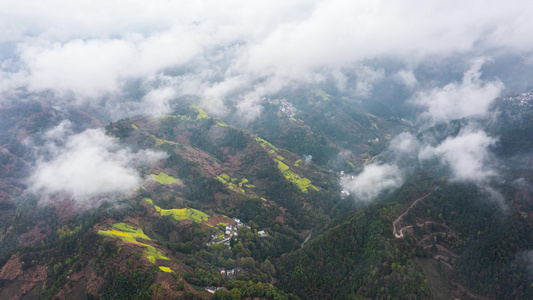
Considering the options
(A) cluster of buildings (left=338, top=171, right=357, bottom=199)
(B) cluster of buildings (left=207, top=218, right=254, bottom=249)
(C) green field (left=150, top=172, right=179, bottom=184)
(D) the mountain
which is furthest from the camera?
(A) cluster of buildings (left=338, top=171, right=357, bottom=199)

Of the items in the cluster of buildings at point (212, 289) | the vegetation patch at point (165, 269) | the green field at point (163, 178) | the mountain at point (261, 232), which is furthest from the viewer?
the green field at point (163, 178)

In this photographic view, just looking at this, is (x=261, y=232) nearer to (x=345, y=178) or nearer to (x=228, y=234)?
(x=228, y=234)

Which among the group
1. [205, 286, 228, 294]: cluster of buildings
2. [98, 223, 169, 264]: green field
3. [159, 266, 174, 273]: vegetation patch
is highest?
[205, 286, 228, 294]: cluster of buildings

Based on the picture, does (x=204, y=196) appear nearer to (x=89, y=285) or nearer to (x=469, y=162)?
(x=89, y=285)

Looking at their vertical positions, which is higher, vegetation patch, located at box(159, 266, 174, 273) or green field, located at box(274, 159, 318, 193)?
green field, located at box(274, 159, 318, 193)

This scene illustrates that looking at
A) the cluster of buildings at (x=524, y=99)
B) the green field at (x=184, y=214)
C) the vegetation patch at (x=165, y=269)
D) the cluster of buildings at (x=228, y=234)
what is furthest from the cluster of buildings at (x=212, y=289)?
the cluster of buildings at (x=524, y=99)

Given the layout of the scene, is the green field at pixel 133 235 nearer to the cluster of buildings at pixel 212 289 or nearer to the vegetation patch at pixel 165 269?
the vegetation patch at pixel 165 269

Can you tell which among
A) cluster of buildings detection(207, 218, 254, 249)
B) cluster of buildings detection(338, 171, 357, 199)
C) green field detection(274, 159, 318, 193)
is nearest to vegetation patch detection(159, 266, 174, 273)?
cluster of buildings detection(207, 218, 254, 249)

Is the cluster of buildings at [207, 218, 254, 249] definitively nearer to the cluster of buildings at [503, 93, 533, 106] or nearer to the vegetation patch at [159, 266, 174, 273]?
the vegetation patch at [159, 266, 174, 273]
